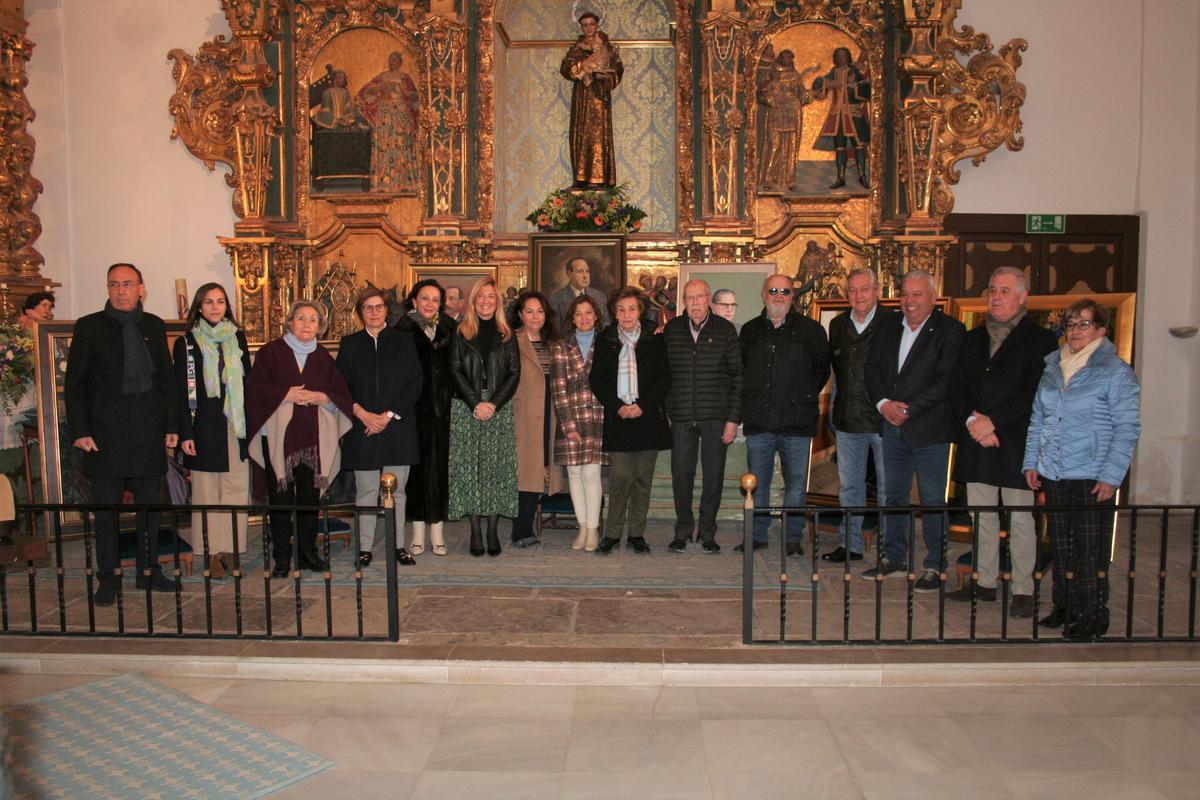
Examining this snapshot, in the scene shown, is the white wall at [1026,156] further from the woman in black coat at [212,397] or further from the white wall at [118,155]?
the woman in black coat at [212,397]

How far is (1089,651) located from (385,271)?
300 inches

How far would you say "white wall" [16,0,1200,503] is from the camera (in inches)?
375

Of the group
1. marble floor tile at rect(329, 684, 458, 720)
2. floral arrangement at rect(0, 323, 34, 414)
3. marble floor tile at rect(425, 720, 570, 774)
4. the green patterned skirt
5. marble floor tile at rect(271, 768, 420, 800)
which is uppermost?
floral arrangement at rect(0, 323, 34, 414)

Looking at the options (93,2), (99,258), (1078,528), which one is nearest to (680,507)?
(1078,528)

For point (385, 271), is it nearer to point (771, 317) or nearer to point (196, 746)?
point (771, 317)

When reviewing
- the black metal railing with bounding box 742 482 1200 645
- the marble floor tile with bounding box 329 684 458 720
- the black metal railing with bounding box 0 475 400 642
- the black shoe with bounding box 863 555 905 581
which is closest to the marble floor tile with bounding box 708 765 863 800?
the black metal railing with bounding box 742 482 1200 645

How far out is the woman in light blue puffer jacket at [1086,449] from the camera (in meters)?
4.62

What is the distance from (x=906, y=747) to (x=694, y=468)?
319cm

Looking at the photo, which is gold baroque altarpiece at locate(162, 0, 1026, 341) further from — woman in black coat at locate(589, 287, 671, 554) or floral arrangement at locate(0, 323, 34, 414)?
woman in black coat at locate(589, 287, 671, 554)

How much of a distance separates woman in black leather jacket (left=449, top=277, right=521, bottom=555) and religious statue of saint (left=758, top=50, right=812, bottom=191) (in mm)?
4349

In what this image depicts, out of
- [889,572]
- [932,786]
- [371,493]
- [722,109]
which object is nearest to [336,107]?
[722,109]

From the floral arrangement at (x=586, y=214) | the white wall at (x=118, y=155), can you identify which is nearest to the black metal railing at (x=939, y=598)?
the floral arrangement at (x=586, y=214)

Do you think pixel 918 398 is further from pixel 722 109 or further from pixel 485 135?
pixel 485 135

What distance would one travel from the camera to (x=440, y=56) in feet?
31.5
